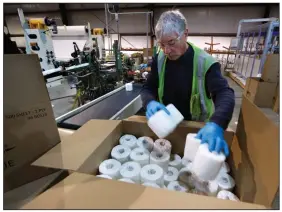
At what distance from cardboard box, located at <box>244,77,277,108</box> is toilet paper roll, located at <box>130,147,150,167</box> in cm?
311

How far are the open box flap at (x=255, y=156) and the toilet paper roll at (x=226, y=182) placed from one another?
28mm

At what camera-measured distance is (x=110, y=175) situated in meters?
0.90

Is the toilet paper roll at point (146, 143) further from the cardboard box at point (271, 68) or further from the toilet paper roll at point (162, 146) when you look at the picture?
the cardboard box at point (271, 68)

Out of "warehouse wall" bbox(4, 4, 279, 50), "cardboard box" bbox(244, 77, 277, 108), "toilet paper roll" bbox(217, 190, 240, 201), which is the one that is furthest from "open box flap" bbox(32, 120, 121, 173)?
"warehouse wall" bbox(4, 4, 279, 50)

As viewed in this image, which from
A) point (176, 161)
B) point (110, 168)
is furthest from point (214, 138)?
point (110, 168)

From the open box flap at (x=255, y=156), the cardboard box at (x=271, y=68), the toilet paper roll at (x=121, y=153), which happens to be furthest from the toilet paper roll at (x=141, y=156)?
the cardboard box at (x=271, y=68)

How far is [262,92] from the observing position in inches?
128

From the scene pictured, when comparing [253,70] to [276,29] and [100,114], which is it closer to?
[276,29]

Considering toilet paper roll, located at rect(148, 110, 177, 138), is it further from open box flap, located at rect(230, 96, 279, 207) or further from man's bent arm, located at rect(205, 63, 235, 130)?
open box flap, located at rect(230, 96, 279, 207)

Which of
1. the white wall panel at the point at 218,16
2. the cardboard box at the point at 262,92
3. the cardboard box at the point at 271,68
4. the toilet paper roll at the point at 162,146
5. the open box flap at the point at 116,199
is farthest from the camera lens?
the white wall panel at the point at 218,16

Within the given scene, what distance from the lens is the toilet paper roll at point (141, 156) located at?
1014 mm

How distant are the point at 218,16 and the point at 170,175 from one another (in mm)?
8581

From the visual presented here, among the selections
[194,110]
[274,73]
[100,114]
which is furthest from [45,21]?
[274,73]

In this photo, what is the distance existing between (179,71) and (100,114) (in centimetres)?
109
